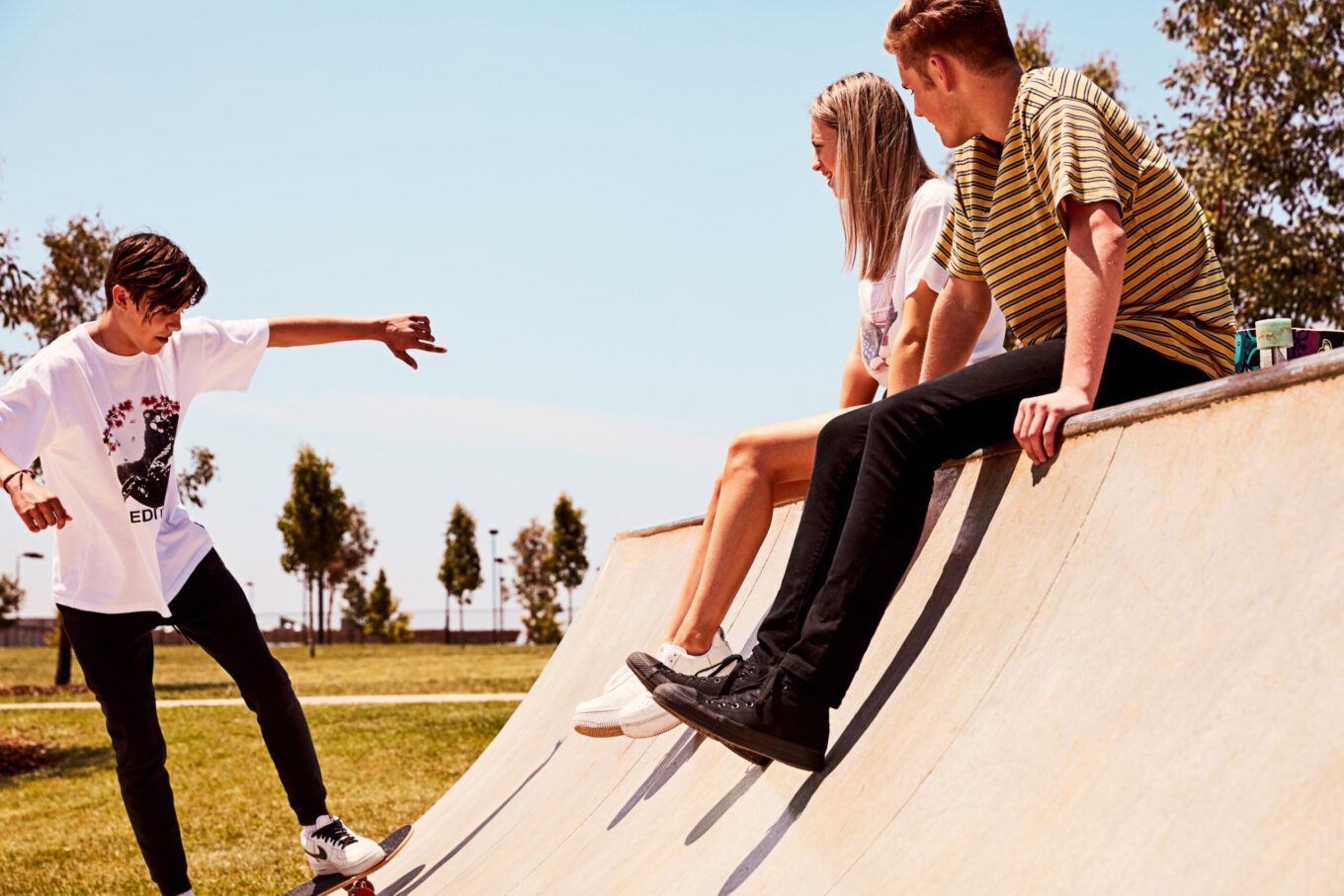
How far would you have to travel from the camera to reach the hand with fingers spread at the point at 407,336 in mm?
4332

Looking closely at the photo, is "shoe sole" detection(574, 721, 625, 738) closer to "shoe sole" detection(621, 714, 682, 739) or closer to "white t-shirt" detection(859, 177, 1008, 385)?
"shoe sole" detection(621, 714, 682, 739)

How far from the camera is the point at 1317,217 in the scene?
12.8m

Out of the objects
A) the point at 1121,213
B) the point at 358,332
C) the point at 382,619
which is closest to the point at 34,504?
the point at 358,332

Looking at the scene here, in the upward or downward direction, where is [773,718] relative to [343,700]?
upward

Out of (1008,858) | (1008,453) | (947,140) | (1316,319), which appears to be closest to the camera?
(1008,858)

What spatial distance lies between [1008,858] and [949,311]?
6.08 feet

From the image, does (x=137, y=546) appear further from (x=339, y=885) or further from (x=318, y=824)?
(x=339, y=885)

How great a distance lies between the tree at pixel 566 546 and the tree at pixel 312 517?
33.5 feet

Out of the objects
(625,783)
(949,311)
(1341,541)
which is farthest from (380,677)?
(1341,541)

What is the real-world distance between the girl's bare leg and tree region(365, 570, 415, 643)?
53302 millimetres

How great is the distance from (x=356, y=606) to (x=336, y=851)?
57.7 m

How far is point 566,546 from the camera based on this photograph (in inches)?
1896

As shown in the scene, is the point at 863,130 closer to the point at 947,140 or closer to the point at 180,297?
the point at 947,140

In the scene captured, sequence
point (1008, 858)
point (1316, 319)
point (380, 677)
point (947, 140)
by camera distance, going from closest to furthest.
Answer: point (1008, 858) < point (947, 140) < point (1316, 319) < point (380, 677)
